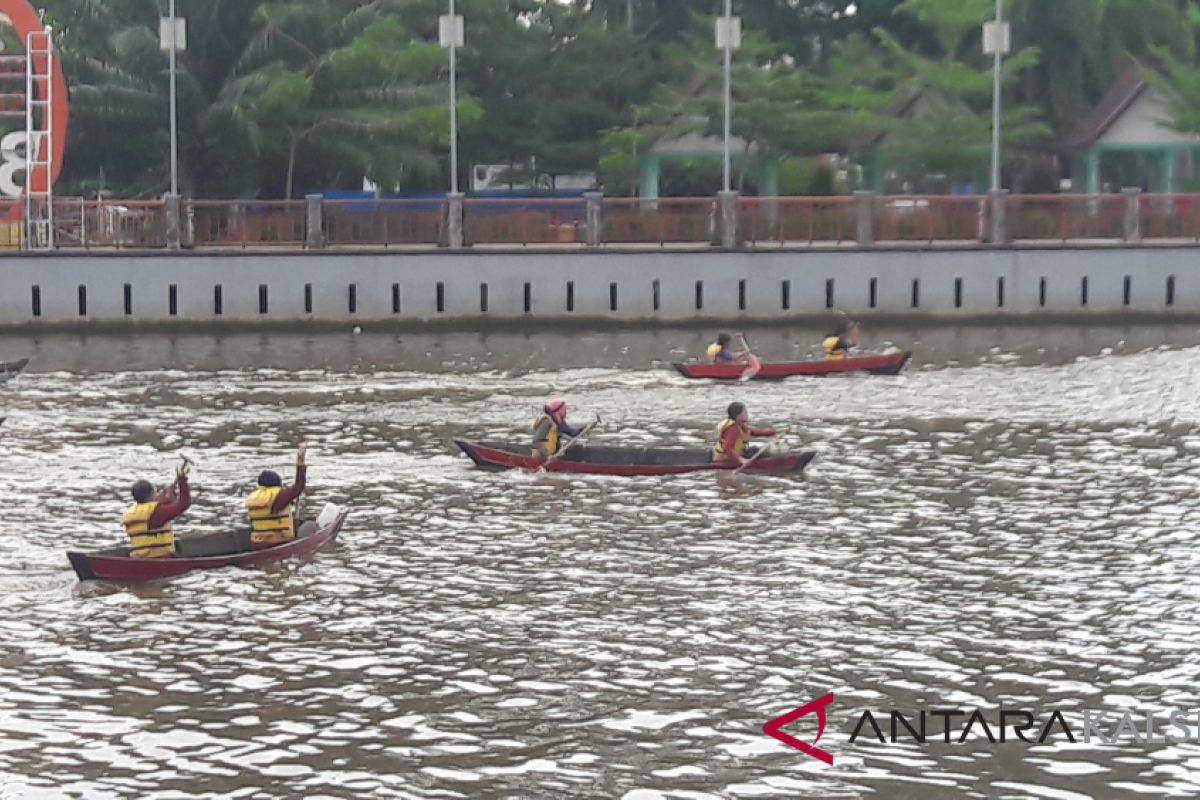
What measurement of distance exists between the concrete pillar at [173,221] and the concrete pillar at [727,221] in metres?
13.3

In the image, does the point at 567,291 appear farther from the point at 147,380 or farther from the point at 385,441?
the point at 385,441

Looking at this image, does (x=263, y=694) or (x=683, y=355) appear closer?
(x=263, y=694)

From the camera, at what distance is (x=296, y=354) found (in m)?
44.3

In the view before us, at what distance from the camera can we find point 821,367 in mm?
39281

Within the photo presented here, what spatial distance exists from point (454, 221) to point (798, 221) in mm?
8636

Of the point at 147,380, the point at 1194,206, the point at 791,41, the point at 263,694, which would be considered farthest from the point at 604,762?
the point at 791,41

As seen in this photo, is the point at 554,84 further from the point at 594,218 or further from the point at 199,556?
the point at 199,556

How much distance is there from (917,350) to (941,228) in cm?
770

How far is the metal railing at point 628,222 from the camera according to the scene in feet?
164

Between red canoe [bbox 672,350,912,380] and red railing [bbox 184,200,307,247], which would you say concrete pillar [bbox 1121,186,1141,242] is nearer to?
red canoe [bbox 672,350,912,380]

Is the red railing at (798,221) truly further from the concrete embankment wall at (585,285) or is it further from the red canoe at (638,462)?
the red canoe at (638,462)

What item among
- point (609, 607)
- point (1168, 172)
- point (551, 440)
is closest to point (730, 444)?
point (551, 440)

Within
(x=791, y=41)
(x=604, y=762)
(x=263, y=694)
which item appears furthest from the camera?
(x=791, y=41)

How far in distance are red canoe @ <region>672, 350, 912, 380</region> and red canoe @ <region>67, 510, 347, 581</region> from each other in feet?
54.2
